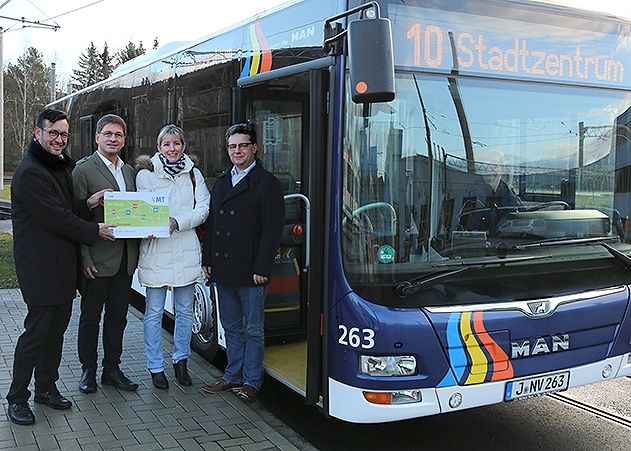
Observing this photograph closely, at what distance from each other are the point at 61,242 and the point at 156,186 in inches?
36.4

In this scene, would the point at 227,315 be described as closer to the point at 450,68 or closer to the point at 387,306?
the point at 387,306

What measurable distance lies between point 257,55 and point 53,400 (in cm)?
297

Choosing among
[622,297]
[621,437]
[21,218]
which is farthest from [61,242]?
[621,437]

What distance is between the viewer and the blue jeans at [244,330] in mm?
5145

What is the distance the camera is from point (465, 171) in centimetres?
418

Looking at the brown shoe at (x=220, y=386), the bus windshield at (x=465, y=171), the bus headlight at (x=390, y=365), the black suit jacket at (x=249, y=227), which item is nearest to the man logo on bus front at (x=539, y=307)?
the bus windshield at (x=465, y=171)

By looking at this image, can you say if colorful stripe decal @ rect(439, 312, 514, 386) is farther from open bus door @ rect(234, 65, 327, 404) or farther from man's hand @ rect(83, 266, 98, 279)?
man's hand @ rect(83, 266, 98, 279)

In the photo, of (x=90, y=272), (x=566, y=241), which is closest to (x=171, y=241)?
(x=90, y=272)

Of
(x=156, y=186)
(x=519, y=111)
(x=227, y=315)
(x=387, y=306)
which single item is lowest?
(x=227, y=315)

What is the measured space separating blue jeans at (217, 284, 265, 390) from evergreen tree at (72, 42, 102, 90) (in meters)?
72.4

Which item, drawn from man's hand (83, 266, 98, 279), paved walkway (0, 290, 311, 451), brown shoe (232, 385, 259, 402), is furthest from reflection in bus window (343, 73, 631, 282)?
man's hand (83, 266, 98, 279)

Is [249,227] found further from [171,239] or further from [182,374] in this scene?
[182,374]

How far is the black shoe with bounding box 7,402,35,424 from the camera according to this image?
462 centimetres

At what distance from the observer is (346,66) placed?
159 inches
